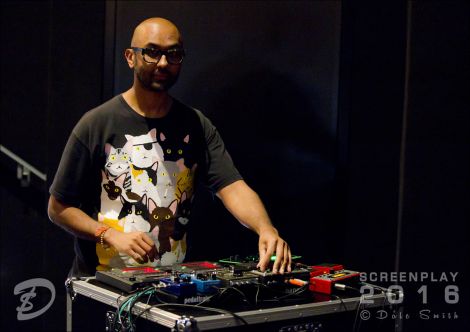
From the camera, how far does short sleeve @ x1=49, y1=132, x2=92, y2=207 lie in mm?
2562

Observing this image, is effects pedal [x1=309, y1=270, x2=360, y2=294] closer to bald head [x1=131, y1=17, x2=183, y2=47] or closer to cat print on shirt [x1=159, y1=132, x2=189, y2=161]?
cat print on shirt [x1=159, y1=132, x2=189, y2=161]

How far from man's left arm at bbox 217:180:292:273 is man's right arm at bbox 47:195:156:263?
0.37 m

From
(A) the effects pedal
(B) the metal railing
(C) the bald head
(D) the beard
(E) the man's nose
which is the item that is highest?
(C) the bald head

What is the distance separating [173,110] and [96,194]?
1.48 ft

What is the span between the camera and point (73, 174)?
2566 mm

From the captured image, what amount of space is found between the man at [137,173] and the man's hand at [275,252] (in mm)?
153

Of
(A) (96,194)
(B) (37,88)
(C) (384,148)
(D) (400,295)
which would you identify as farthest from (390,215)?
(B) (37,88)

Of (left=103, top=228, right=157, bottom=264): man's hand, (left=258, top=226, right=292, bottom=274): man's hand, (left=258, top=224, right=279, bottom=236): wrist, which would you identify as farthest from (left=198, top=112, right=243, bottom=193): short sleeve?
(left=103, top=228, right=157, bottom=264): man's hand

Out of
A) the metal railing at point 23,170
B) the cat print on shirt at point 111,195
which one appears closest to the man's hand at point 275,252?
the cat print on shirt at point 111,195

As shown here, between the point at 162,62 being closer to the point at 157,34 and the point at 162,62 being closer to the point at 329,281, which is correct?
the point at 157,34

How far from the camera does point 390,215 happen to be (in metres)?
3.46

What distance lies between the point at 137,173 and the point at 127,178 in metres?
0.04

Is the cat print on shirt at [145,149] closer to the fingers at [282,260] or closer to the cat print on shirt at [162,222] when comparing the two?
the cat print on shirt at [162,222]

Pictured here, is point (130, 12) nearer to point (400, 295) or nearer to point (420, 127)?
point (420, 127)
